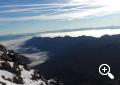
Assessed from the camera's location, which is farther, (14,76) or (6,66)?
(6,66)

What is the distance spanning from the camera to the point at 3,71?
57.9 metres

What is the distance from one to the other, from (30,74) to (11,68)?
7121 mm

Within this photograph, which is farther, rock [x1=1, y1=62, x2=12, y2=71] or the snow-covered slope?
rock [x1=1, y1=62, x2=12, y2=71]

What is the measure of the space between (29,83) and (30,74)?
7688 millimetres

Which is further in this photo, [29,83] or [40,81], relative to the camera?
[40,81]

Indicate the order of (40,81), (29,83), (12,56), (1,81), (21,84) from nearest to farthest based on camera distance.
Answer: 1. (1,81)
2. (21,84)
3. (29,83)
4. (40,81)
5. (12,56)

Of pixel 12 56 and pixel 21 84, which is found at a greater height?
pixel 12 56

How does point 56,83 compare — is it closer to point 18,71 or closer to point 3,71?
point 18,71

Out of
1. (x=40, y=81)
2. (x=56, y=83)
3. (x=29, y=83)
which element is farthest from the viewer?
(x=56, y=83)

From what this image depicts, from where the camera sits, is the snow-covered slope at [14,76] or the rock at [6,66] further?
the rock at [6,66]

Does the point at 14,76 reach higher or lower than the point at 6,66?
lower

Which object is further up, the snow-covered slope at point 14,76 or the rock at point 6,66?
the rock at point 6,66

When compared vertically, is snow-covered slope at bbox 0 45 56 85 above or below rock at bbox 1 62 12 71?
below

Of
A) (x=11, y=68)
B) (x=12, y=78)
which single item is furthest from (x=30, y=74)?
(x=12, y=78)
